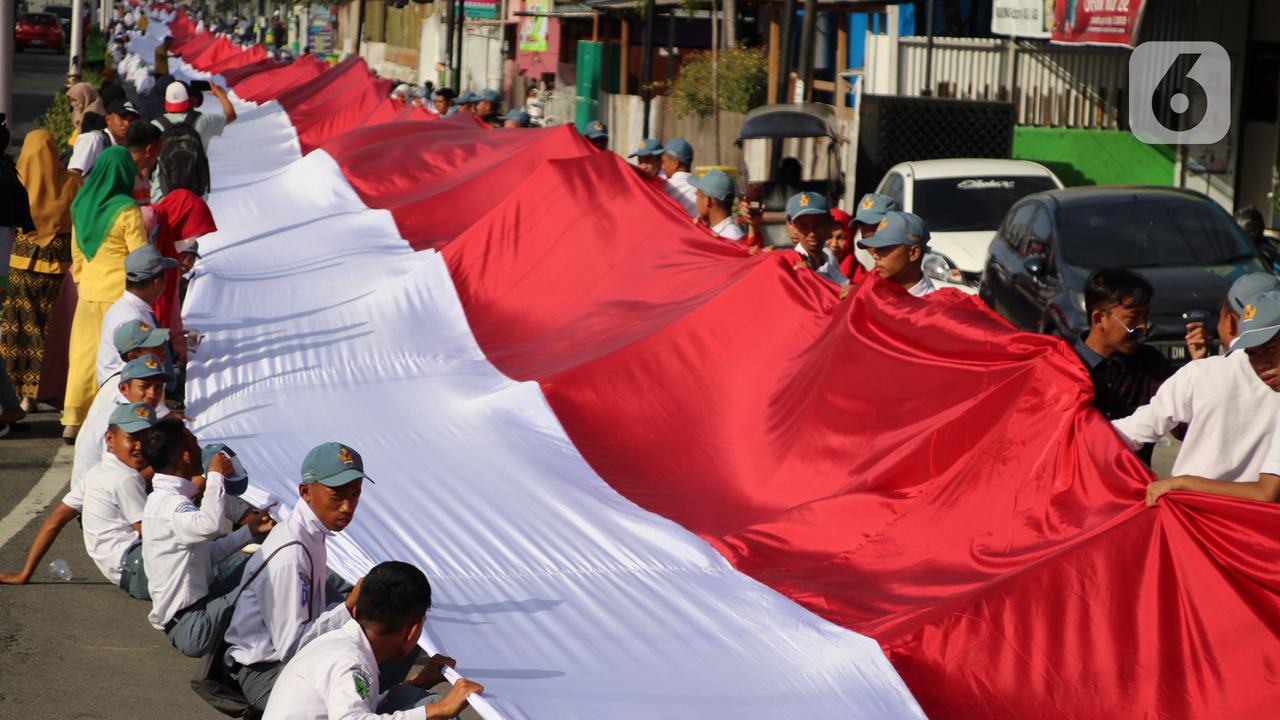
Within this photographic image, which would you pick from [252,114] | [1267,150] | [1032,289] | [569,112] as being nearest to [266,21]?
[569,112]

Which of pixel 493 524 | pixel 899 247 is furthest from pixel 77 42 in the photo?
pixel 493 524

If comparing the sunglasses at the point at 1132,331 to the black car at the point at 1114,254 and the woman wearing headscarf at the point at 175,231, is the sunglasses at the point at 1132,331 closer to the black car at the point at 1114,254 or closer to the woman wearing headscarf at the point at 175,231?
the black car at the point at 1114,254

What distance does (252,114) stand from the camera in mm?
26734

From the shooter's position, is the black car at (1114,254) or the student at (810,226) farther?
the black car at (1114,254)

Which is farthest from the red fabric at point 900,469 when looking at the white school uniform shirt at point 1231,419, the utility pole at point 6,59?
the utility pole at point 6,59

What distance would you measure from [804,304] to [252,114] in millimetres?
19902

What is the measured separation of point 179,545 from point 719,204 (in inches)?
218

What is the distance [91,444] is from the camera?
25.7 feet

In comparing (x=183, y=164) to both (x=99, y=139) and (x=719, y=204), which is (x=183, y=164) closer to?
(x=99, y=139)

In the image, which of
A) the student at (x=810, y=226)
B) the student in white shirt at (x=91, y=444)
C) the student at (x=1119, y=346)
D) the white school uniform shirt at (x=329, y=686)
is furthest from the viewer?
the student at (x=810, y=226)

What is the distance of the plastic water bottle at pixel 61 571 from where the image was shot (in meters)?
7.85

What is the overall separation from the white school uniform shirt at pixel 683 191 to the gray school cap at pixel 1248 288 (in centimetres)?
795

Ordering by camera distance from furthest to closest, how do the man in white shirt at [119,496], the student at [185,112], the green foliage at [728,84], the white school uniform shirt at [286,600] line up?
the green foliage at [728,84] → the student at [185,112] → the man in white shirt at [119,496] → the white school uniform shirt at [286,600]

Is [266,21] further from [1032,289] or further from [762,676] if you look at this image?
[762,676]
